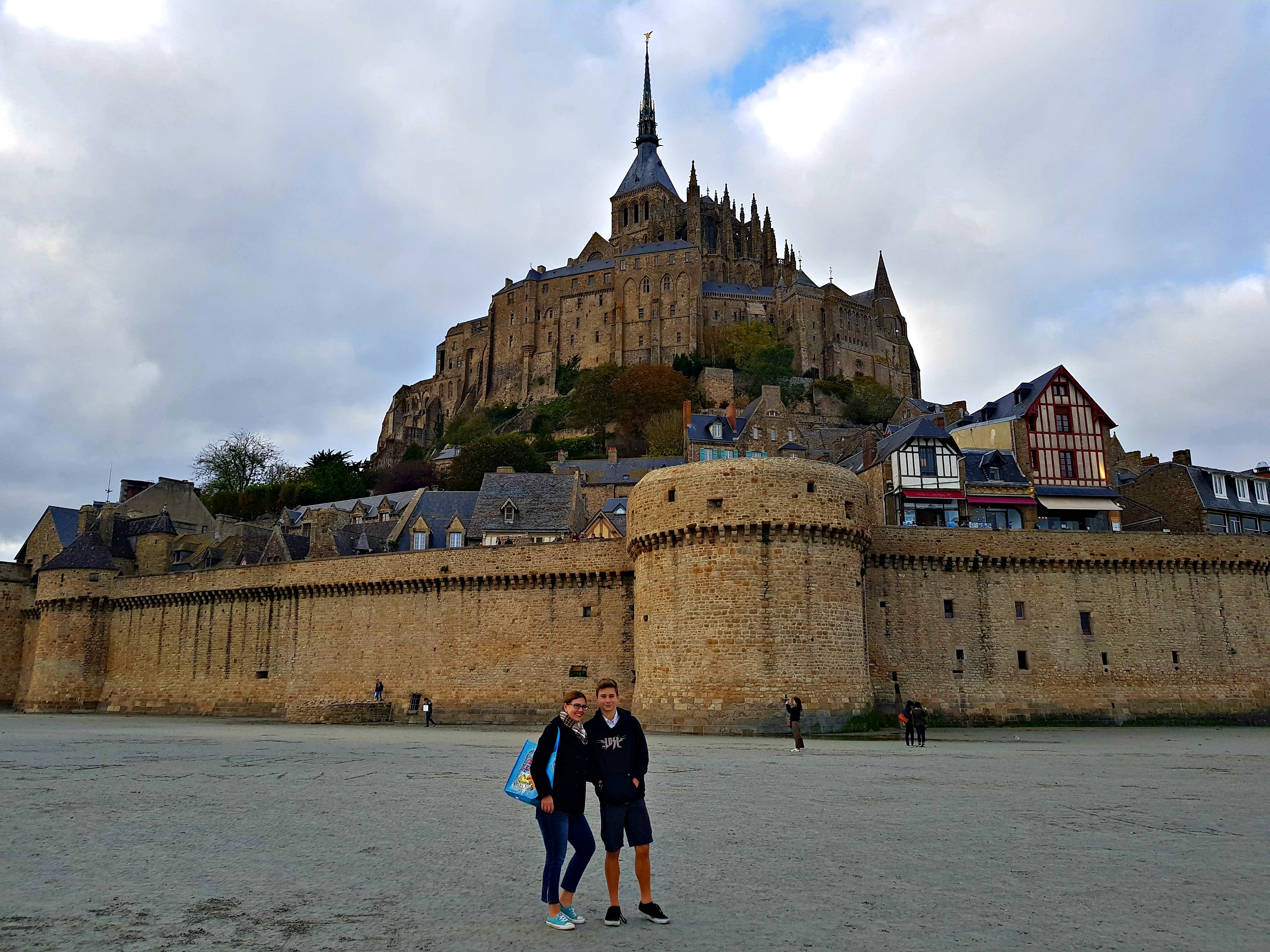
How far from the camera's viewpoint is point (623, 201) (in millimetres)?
120438

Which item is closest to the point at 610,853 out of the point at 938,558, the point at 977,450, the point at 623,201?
the point at 938,558

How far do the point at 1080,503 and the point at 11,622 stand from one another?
51118mm

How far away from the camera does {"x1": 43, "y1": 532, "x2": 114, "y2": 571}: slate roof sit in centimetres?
4194

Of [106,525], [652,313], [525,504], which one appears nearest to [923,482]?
[525,504]

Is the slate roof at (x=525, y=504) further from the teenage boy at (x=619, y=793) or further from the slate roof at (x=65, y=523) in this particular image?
the teenage boy at (x=619, y=793)

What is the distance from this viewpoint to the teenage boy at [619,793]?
6609 mm

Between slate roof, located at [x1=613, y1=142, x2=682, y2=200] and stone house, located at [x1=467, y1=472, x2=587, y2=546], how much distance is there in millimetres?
81206

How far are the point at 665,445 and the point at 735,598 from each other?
48662 mm

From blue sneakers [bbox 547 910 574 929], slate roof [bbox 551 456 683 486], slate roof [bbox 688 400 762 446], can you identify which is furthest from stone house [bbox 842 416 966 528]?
blue sneakers [bbox 547 910 574 929]

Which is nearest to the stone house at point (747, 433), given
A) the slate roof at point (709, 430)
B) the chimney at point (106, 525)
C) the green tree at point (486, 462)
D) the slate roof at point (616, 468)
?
the slate roof at point (709, 430)

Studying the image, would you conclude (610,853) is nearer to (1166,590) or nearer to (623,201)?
(1166,590)

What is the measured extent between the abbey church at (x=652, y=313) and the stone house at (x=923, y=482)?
59.1 m

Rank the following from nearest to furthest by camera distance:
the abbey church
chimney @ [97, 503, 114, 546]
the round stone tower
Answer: the round stone tower
chimney @ [97, 503, 114, 546]
the abbey church

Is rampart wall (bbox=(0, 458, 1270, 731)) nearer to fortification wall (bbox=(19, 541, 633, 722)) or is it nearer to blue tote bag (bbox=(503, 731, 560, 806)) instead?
fortification wall (bbox=(19, 541, 633, 722))
